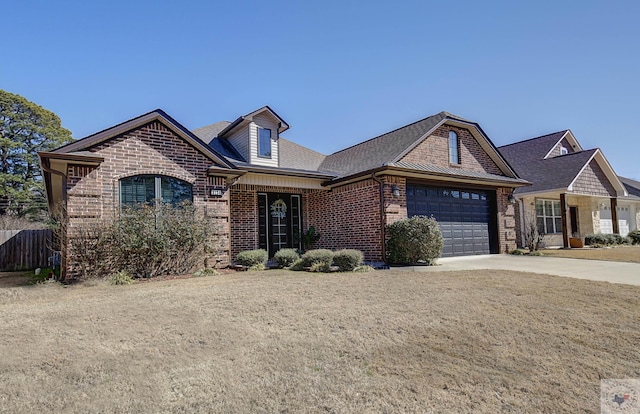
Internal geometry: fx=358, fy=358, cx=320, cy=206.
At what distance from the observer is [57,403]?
290 centimetres

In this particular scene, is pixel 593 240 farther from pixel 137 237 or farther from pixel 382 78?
pixel 137 237

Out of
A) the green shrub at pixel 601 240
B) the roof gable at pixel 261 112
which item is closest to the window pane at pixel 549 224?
the green shrub at pixel 601 240

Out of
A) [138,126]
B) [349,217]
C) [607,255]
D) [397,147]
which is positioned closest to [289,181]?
[349,217]

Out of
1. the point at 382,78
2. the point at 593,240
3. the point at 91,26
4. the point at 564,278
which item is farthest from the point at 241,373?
the point at 593,240

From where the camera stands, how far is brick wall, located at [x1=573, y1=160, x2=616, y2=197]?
1875cm

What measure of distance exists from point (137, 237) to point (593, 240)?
2167 centimetres

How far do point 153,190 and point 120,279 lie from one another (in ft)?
8.86

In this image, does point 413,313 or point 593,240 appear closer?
point 413,313

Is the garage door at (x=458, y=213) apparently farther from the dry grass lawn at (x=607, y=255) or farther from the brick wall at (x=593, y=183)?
the brick wall at (x=593, y=183)

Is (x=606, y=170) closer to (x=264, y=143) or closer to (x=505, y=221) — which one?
(x=505, y=221)

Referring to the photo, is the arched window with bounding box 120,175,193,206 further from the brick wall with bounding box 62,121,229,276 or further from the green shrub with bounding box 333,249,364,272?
the green shrub with bounding box 333,249,364,272

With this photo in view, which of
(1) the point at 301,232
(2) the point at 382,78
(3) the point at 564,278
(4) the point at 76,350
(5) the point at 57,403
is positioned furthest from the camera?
(1) the point at 301,232

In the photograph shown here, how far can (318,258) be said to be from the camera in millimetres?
10039

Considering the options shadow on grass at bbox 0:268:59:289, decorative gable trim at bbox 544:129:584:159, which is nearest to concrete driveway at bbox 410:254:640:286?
shadow on grass at bbox 0:268:59:289
